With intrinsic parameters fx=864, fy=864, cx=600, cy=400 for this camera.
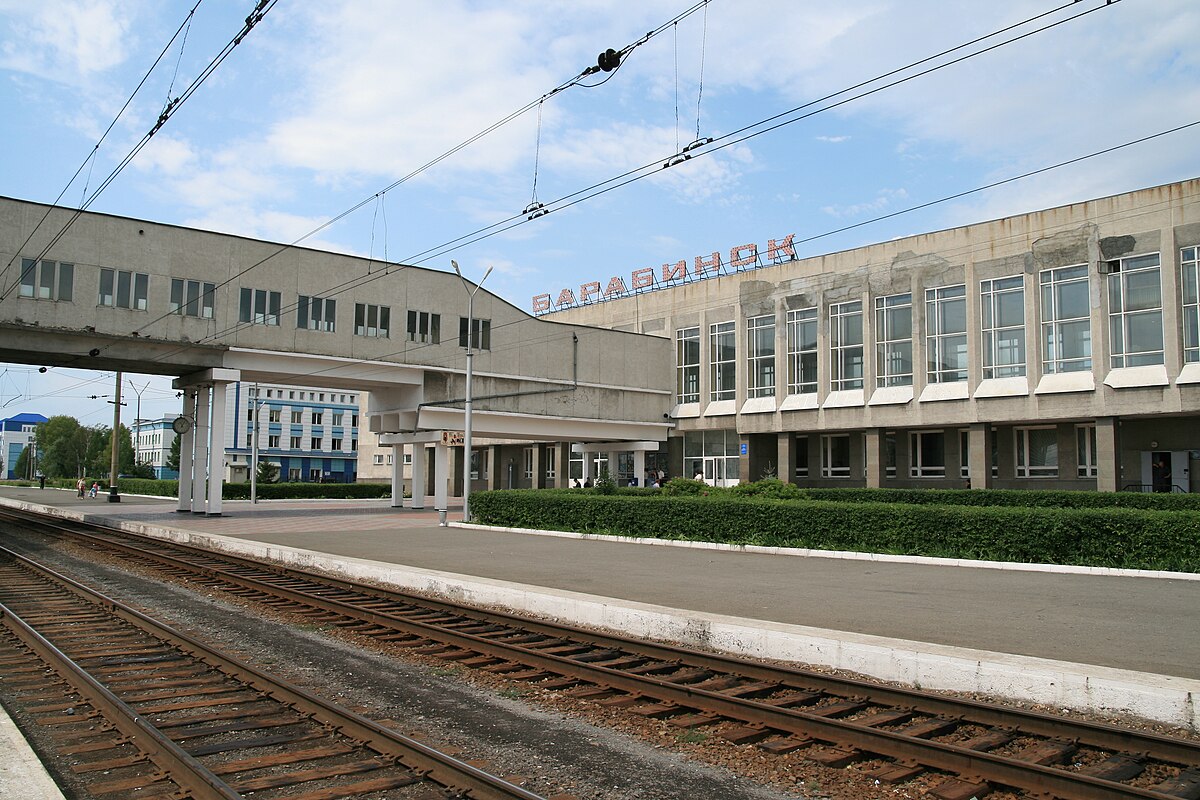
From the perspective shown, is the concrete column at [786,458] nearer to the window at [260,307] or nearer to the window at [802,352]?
the window at [802,352]

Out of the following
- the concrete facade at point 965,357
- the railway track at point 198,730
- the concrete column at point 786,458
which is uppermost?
the concrete facade at point 965,357

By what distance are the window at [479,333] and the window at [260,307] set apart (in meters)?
8.66

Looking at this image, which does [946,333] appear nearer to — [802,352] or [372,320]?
[802,352]

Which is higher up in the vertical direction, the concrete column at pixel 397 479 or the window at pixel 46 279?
the window at pixel 46 279

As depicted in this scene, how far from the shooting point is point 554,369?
44375 millimetres

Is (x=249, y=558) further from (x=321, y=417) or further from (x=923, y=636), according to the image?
(x=321, y=417)

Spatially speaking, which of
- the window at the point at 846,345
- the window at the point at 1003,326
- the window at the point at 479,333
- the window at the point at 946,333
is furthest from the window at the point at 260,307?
the window at the point at 1003,326

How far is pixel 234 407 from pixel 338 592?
87.6 meters

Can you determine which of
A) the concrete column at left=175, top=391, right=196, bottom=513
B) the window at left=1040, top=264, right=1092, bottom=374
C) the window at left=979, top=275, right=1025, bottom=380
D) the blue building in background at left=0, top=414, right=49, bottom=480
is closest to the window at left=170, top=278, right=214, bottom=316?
the concrete column at left=175, top=391, right=196, bottom=513

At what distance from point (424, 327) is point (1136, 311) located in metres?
29.6

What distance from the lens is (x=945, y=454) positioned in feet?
135

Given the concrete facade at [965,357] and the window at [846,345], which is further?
the window at [846,345]

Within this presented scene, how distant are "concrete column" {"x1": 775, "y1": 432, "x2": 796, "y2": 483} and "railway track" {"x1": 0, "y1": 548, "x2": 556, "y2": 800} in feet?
123

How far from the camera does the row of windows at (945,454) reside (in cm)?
3703
